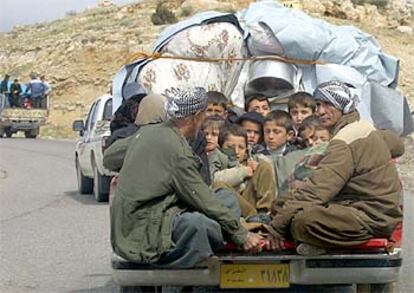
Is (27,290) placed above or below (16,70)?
above

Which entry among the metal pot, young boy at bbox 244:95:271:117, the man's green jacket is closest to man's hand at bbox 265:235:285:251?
the man's green jacket

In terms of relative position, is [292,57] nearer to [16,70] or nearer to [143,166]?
[143,166]

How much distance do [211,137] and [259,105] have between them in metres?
1.53

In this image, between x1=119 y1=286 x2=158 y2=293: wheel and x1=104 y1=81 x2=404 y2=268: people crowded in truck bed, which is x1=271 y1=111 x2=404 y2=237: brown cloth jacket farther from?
x1=119 y1=286 x2=158 y2=293: wheel

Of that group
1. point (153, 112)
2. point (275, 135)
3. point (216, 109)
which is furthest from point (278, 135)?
point (153, 112)

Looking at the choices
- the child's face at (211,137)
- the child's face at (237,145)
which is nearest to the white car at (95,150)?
the child's face at (211,137)

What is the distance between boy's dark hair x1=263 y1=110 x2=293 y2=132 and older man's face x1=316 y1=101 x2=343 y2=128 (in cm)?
98

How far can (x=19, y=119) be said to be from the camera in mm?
41156

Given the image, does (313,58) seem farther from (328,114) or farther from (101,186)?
(101,186)

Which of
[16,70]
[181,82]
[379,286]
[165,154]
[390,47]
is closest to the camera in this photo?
[165,154]

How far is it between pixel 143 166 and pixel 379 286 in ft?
6.30

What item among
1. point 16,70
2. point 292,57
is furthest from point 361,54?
point 16,70

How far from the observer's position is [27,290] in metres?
9.12

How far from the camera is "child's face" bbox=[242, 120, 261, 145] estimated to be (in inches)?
365
